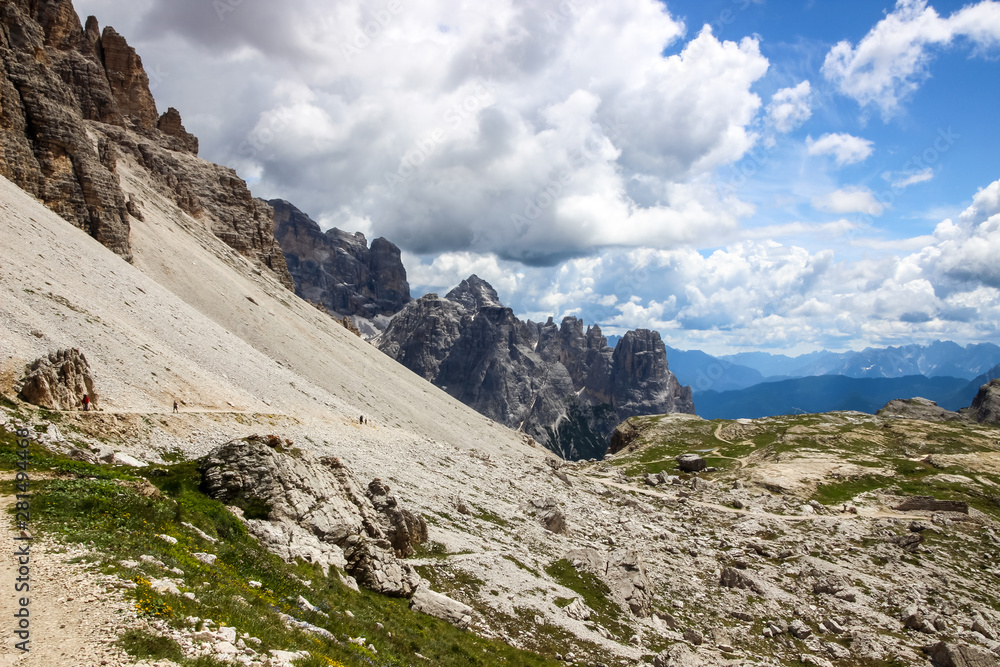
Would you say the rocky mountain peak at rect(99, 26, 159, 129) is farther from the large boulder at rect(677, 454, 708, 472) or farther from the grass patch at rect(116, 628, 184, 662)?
the grass patch at rect(116, 628, 184, 662)

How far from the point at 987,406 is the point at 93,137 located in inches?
8242

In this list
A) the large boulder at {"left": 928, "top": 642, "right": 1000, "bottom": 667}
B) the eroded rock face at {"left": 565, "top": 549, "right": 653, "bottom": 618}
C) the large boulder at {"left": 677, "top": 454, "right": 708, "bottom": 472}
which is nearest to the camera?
the large boulder at {"left": 928, "top": 642, "right": 1000, "bottom": 667}

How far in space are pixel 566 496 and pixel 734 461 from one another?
48.0 m

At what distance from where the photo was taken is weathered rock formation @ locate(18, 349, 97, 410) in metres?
27.3

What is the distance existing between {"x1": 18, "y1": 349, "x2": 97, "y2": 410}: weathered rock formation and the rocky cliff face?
2100 inches

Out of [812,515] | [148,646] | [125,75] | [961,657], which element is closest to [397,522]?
[148,646]

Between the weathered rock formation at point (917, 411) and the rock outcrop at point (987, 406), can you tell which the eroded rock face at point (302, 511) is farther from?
the rock outcrop at point (987, 406)

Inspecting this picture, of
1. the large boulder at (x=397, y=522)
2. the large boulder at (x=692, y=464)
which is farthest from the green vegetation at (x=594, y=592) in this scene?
the large boulder at (x=692, y=464)

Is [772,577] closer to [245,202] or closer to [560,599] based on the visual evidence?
[560,599]

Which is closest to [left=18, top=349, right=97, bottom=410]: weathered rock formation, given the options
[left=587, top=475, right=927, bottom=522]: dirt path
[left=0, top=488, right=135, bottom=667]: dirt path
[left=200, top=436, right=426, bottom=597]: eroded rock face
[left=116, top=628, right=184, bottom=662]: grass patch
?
[left=200, top=436, right=426, bottom=597]: eroded rock face

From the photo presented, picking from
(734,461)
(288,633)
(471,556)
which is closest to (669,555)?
(471,556)

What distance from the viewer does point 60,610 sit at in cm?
1061

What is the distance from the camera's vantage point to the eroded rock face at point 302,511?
21.3 meters

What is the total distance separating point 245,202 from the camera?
140 meters
